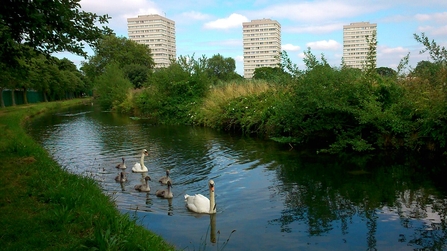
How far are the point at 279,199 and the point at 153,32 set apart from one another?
170296mm

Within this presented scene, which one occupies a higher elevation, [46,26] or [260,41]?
[260,41]

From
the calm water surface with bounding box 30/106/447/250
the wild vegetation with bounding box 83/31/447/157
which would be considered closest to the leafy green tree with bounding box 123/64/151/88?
the wild vegetation with bounding box 83/31/447/157

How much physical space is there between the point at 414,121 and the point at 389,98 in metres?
1.47

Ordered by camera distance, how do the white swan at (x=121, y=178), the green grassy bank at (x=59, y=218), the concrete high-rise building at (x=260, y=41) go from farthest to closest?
1. the concrete high-rise building at (x=260, y=41)
2. the white swan at (x=121, y=178)
3. the green grassy bank at (x=59, y=218)

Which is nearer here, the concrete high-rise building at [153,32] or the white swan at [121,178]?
the white swan at [121,178]

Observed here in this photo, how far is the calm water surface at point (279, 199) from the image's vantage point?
24.6 feet

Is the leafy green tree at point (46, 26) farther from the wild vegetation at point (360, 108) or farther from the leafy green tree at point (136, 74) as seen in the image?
the leafy green tree at point (136, 74)

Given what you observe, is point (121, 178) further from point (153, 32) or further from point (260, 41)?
point (153, 32)

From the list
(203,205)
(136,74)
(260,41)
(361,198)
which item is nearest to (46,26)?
(203,205)

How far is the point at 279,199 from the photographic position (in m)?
10.0

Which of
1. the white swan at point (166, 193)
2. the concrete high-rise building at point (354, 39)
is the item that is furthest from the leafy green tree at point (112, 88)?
the concrete high-rise building at point (354, 39)

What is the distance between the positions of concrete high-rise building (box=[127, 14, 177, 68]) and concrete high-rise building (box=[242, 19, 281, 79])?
32.6m

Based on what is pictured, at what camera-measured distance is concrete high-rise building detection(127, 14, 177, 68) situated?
565ft

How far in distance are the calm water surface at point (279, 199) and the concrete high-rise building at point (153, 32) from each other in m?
160
